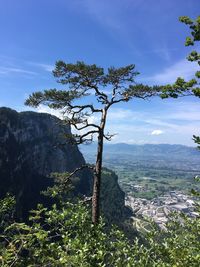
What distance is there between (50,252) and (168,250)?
15.6ft

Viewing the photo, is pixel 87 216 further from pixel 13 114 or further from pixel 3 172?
pixel 13 114

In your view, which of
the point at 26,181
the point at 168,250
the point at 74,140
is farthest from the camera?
the point at 26,181

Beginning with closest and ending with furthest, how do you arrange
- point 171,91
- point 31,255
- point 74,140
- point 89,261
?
point 89,261, point 31,255, point 171,91, point 74,140

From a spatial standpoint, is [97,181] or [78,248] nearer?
[78,248]

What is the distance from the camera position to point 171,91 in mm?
23719

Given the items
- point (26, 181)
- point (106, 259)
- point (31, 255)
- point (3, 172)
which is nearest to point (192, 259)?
point (106, 259)

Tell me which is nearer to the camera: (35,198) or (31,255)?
(31,255)

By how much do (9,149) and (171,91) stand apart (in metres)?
165

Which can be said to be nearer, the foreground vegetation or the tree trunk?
the foreground vegetation

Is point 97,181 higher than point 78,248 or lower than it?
higher

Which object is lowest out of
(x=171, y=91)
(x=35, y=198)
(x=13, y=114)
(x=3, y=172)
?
(x=35, y=198)

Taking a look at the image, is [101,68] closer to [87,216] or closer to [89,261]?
[87,216]

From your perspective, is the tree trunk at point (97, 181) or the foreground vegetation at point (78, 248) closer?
the foreground vegetation at point (78, 248)

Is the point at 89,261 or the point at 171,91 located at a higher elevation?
the point at 171,91
